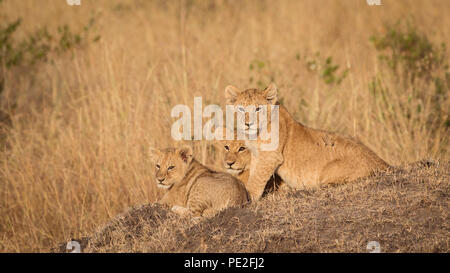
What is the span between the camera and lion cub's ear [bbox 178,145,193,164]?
7094mm

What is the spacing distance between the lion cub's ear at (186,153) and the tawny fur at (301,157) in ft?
2.46

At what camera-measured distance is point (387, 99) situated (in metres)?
10.1

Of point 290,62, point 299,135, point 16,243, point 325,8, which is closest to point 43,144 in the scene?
point 16,243

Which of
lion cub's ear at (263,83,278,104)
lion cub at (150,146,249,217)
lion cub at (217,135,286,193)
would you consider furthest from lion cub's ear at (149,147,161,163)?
lion cub's ear at (263,83,278,104)

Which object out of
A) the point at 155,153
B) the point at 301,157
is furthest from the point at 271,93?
the point at 155,153

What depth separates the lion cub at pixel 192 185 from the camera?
6.24 m

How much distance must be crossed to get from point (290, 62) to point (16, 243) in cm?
708

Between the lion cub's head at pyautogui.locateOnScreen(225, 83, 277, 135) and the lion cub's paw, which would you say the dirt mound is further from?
the lion cub's head at pyautogui.locateOnScreen(225, 83, 277, 135)

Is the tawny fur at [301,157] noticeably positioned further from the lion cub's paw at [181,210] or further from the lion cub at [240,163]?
the lion cub's paw at [181,210]

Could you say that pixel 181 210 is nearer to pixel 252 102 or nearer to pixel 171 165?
pixel 171 165

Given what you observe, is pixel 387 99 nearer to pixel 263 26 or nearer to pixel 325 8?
pixel 263 26

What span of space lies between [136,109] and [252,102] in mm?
3090

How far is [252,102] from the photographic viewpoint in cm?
689

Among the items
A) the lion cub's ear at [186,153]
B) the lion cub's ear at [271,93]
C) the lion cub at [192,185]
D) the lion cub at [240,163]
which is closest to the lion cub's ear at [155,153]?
the lion cub at [192,185]
